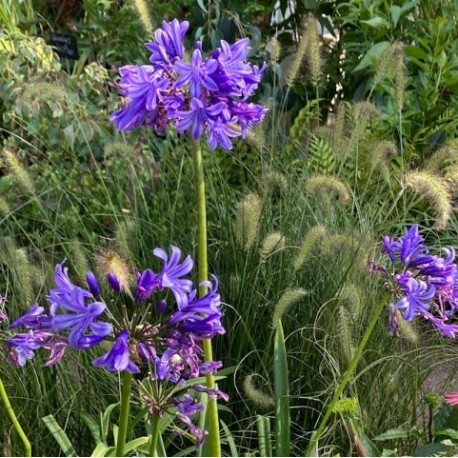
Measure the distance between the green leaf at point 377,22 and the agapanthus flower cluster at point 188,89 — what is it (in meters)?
2.79

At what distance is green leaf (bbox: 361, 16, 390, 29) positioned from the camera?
4520 mm

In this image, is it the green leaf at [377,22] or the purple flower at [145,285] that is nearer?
the purple flower at [145,285]

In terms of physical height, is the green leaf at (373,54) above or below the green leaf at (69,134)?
above

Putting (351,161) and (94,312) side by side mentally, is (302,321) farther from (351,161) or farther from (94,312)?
(94,312)

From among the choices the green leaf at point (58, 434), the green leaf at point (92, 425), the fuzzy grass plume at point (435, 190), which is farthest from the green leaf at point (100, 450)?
the fuzzy grass plume at point (435, 190)

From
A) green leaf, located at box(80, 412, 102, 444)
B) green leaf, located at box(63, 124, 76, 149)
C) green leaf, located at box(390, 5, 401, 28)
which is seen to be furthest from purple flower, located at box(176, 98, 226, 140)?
green leaf, located at box(390, 5, 401, 28)

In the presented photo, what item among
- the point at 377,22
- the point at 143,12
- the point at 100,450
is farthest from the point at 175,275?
the point at 377,22

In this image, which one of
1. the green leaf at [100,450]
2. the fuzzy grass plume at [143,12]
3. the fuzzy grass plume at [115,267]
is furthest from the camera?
the fuzzy grass plume at [143,12]

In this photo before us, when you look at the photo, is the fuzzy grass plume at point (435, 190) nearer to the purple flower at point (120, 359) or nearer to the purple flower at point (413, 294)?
the purple flower at point (413, 294)

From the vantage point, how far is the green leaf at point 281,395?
2518mm

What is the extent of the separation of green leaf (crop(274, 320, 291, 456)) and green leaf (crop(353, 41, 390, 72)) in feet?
7.16

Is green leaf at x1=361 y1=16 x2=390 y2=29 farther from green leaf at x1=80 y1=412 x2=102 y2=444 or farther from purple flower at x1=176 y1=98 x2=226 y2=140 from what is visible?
purple flower at x1=176 y1=98 x2=226 y2=140

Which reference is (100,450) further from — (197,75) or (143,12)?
(143,12)

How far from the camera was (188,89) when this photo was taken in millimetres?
1856
